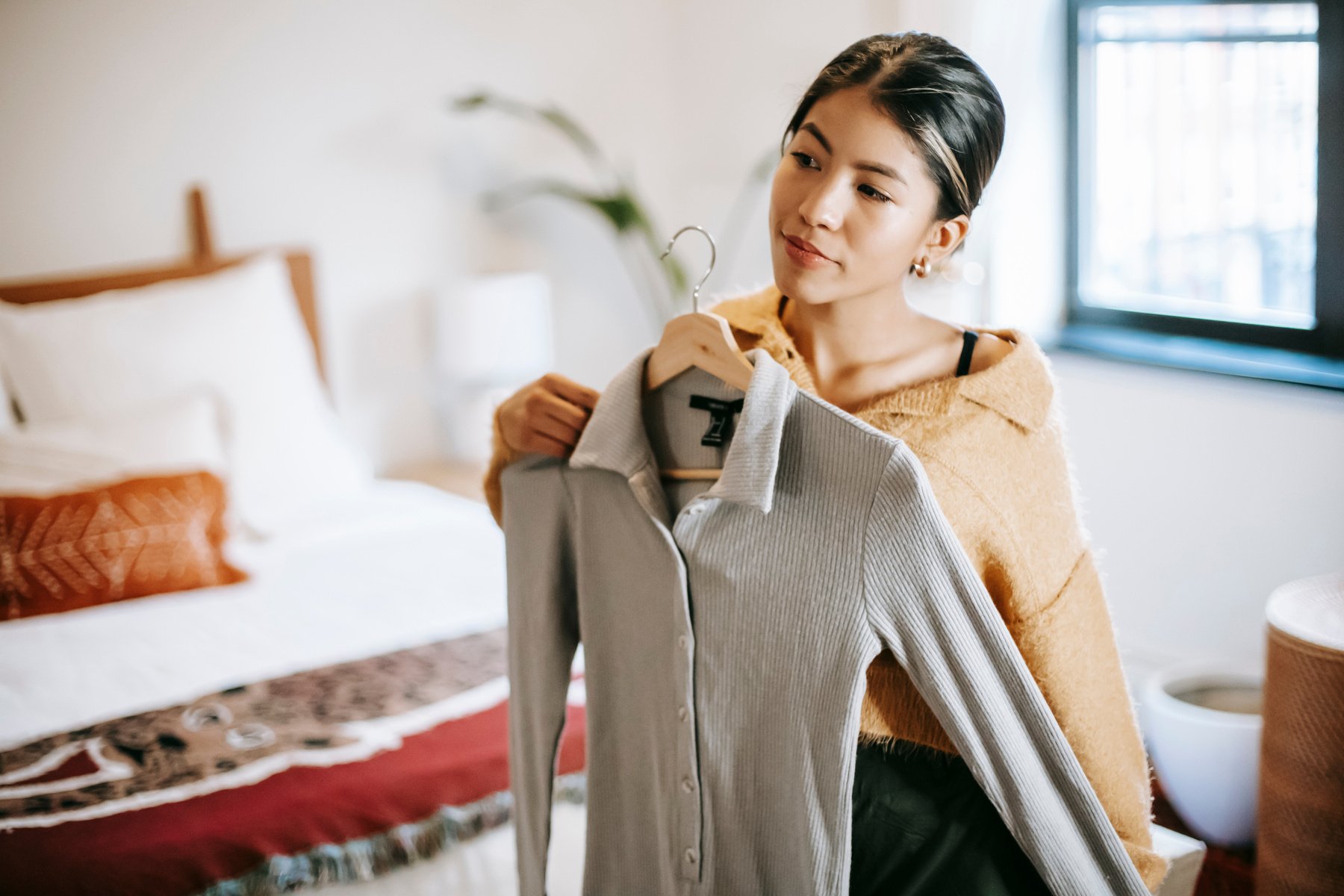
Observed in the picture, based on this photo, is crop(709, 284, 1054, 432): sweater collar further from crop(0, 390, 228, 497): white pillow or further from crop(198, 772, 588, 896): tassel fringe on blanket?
crop(0, 390, 228, 497): white pillow

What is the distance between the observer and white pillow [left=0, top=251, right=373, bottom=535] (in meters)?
2.59

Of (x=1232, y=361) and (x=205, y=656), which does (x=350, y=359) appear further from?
(x=1232, y=361)

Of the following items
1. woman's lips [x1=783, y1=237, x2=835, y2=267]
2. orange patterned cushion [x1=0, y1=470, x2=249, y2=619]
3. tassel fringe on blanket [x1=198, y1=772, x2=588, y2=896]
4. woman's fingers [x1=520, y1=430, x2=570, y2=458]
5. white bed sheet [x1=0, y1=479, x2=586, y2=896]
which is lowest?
tassel fringe on blanket [x1=198, y1=772, x2=588, y2=896]

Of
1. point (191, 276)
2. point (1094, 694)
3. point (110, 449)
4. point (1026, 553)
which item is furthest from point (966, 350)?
point (191, 276)

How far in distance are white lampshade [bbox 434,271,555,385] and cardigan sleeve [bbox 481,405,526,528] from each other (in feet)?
6.13

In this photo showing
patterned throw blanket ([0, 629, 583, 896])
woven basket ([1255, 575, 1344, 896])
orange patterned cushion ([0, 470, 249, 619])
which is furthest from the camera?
orange patterned cushion ([0, 470, 249, 619])

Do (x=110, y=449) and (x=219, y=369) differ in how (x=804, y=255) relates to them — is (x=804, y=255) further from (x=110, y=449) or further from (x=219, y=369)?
(x=219, y=369)

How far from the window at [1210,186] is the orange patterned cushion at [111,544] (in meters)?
2.07

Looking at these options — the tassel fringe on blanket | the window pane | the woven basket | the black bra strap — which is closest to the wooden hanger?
the black bra strap

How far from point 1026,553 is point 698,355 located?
0.37 metres

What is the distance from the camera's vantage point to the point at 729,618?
1140 millimetres

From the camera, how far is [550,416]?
1.25 metres

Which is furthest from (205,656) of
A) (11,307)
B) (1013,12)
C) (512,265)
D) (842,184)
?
(1013,12)

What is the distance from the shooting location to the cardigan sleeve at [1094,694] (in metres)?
1.16
